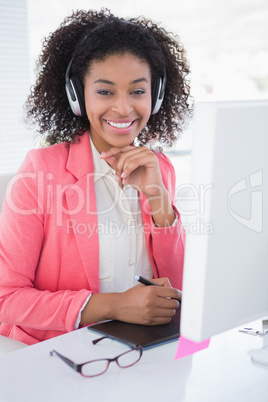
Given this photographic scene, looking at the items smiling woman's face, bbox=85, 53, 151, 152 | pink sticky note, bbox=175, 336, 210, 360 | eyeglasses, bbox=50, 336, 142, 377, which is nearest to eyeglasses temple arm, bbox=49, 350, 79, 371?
eyeglasses, bbox=50, 336, 142, 377

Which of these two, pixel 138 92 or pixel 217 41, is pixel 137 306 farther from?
pixel 217 41

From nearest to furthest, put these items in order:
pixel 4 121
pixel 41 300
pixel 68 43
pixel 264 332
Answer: pixel 264 332
pixel 41 300
pixel 68 43
pixel 4 121

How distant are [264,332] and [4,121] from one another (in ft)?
8.27

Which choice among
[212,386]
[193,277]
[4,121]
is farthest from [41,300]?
[4,121]

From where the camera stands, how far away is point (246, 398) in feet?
2.78

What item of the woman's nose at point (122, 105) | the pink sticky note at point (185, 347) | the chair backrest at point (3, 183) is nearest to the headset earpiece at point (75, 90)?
the woman's nose at point (122, 105)

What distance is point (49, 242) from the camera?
1380 mm

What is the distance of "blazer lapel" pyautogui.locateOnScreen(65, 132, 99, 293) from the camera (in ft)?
4.51

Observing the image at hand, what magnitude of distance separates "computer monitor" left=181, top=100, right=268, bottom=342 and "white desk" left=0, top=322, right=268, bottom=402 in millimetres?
148

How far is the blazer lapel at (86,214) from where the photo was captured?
137 cm

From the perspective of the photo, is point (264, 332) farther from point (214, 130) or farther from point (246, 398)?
point (214, 130)

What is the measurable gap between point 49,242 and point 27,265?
0.31 feet

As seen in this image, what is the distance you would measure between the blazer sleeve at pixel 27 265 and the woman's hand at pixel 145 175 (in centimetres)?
21

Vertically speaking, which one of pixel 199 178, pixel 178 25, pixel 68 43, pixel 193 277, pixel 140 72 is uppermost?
pixel 178 25
